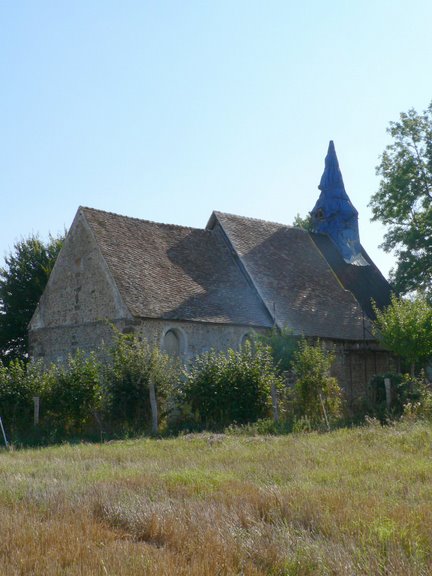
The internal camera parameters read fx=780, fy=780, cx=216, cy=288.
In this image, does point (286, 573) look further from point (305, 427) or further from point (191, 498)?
point (305, 427)

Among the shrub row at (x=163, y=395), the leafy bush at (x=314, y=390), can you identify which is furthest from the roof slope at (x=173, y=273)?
the leafy bush at (x=314, y=390)

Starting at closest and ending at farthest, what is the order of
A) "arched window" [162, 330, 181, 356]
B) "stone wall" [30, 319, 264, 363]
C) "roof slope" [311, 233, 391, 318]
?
"stone wall" [30, 319, 264, 363], "arched window" [162, 330, 181, 356], "roof slope" [311, 233, 391, 318]

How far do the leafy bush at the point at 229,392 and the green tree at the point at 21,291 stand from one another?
15.7m

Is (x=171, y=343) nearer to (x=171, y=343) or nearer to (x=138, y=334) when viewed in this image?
(x=171, y=343)

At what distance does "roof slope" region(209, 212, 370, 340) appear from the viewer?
26750 mm

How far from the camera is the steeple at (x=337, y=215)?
34969 mm

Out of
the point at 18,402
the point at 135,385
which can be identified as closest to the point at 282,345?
the point at 135,385

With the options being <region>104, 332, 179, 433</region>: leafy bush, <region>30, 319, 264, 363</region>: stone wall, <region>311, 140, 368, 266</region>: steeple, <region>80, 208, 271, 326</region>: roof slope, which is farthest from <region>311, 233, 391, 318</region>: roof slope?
<region>104, 332, 179, 433</region>: leafy bush

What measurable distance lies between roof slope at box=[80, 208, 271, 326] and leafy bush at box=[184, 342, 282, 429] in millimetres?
3943

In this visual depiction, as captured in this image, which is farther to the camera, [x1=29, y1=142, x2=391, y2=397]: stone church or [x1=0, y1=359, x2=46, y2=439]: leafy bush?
[x1=29, y1=142, x2=391, y2=397]: stone church

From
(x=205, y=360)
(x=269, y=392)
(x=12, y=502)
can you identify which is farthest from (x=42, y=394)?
(x=12, y=502)

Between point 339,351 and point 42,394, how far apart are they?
1154 centimetres

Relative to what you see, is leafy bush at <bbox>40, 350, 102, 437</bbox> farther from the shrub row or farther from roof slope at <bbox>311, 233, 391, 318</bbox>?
roof slope at <bbox>311, 233, 391, 318</bbox>

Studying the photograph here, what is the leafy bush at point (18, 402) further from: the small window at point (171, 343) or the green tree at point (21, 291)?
the green tree at point (21, 291)
